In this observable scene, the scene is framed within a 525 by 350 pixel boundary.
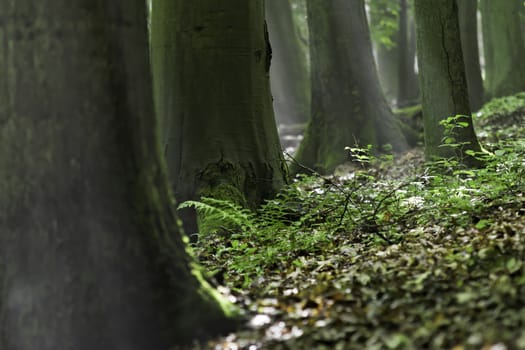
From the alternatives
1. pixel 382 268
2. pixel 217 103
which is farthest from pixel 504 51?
pixel 382 268

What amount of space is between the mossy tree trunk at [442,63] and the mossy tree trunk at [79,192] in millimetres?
5700

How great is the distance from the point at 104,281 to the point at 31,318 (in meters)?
0.49

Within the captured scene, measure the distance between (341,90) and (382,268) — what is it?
28.5 ft

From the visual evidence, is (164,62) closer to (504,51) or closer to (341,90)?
(341,90)

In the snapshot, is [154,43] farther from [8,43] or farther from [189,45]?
[8,43]

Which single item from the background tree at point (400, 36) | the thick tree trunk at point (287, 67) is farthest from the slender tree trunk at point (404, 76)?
the thick tree trunk at point (287, 67)

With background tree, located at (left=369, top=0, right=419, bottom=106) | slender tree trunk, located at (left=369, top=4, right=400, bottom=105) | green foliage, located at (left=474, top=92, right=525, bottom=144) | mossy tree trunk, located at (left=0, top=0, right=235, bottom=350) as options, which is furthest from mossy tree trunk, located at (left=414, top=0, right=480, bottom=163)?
slender tree trunk, located at (left=369, top=4, right=400, bottom=105)

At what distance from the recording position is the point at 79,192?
370 centimetres

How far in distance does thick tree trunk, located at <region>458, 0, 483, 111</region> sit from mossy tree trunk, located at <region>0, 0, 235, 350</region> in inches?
520

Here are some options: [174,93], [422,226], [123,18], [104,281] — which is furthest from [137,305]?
[174,93]

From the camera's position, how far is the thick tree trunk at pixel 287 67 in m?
21.3

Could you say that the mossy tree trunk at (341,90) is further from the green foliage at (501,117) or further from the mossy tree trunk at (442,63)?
the mossy tree trunk at (442,63)

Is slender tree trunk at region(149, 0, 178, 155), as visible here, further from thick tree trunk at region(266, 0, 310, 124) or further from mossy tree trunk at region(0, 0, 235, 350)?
thick tree trunk at region(266, 0, 310, 124)

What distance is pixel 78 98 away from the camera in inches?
144
